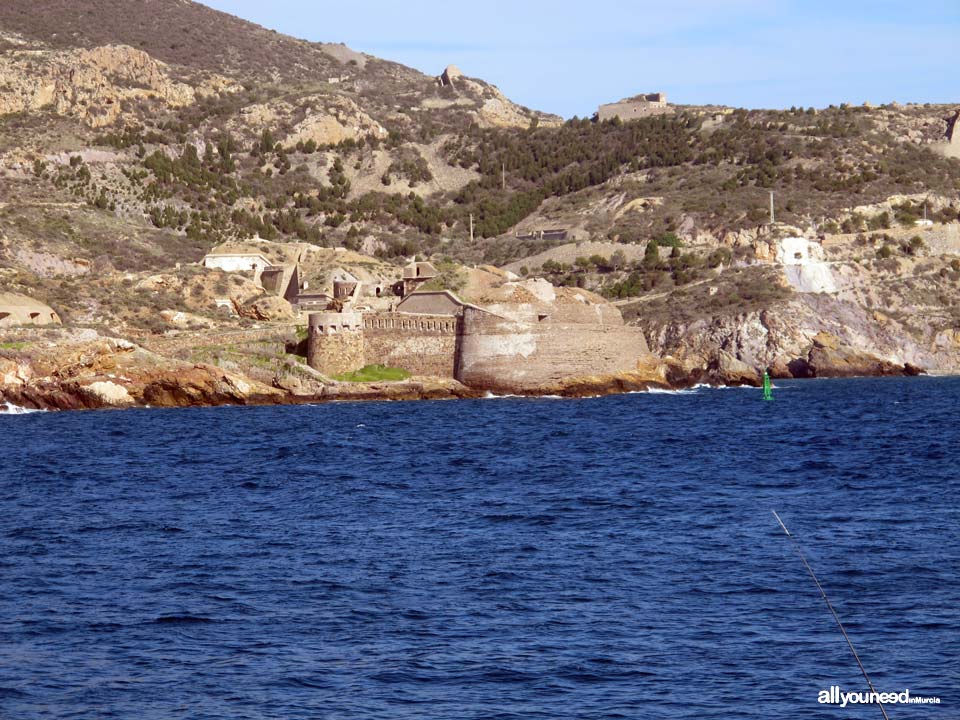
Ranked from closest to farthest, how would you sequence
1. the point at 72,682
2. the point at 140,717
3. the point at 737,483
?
the point at 140,717 < the point at 72,682 < the point at 737,483

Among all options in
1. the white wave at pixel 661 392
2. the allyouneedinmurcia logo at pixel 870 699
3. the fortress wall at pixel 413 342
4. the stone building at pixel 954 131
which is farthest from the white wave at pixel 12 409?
the stone building at pixel 954 131

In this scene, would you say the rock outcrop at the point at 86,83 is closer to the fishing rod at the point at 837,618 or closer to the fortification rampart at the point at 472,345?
the fortification rampart at the point at 472,345

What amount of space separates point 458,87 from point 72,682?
572 ft

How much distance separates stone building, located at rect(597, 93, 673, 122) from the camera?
161 meters

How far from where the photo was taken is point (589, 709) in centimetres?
1684

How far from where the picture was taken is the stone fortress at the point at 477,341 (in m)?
66.4

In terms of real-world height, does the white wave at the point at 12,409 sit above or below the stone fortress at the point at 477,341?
below

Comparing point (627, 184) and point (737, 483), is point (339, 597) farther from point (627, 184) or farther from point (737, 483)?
point (627, 184)

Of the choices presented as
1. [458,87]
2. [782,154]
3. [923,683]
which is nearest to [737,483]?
[923,683]

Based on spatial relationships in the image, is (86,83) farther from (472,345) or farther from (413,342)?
(472,345)

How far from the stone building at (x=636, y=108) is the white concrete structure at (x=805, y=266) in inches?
2097

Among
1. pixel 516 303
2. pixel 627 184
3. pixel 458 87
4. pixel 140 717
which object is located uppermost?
pixel 458 87

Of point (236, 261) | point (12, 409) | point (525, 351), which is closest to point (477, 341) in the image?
point (525, 351)

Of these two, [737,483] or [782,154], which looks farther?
[782,154]
